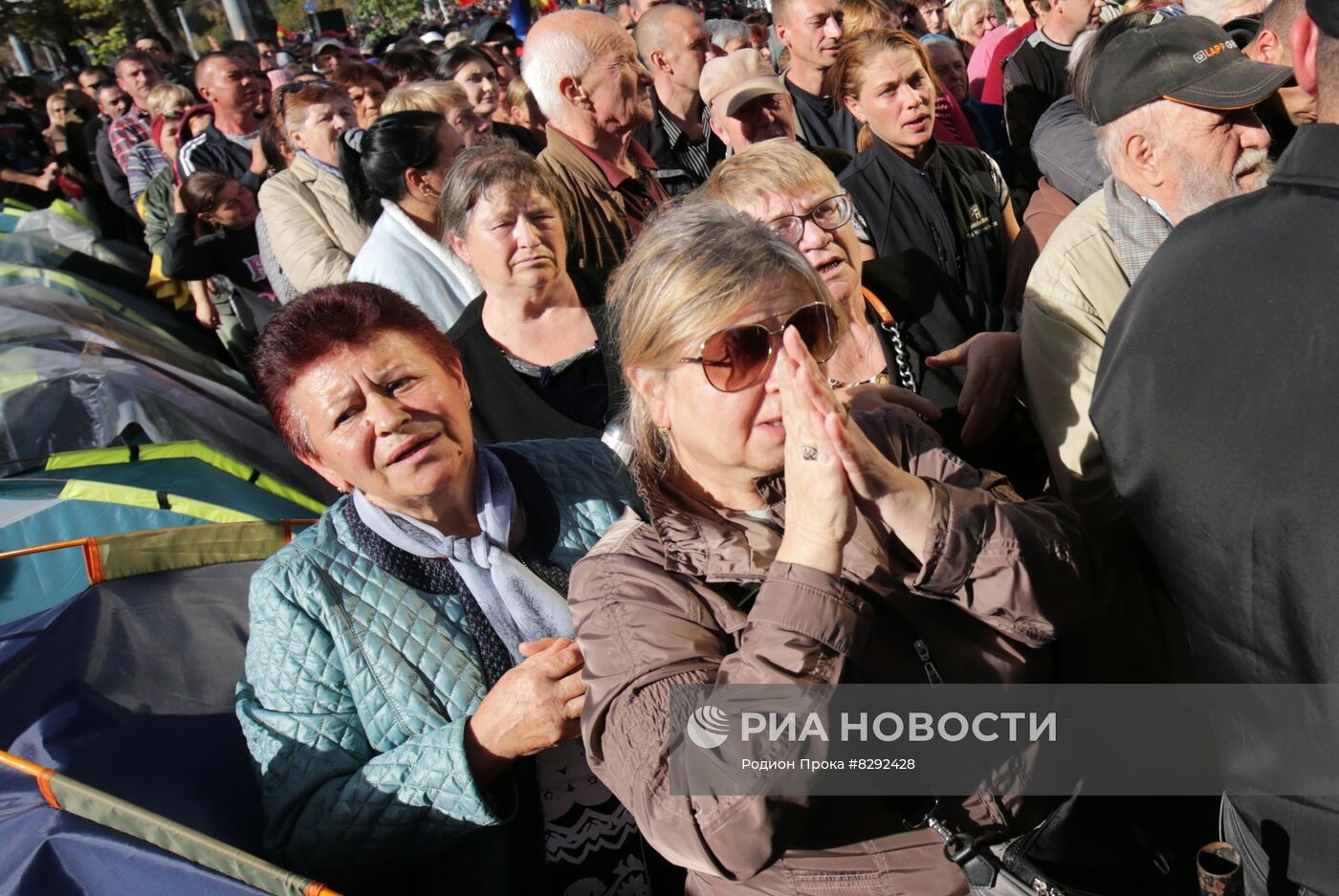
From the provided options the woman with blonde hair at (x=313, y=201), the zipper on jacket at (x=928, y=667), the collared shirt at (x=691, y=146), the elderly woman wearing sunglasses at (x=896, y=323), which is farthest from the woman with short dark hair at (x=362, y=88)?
Result: the zipper on jacket at (x=928, y=667)

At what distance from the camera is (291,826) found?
210 cm

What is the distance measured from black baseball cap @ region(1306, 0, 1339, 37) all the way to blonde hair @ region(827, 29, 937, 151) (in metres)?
2.68

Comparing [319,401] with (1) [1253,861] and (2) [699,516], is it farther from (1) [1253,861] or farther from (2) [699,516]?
(1) [1253,861]

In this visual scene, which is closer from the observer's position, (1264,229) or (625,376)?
(1264,229)

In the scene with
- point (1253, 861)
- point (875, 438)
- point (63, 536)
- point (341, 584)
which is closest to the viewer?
point (1253, 861)

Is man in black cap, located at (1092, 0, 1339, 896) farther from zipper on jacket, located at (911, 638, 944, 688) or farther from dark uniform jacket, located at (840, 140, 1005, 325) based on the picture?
dark uniform jacket, located at (840, 140, 1005, 325)

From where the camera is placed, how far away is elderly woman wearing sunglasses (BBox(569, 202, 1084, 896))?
5.19 feet

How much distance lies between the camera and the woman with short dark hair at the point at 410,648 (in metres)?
2.04

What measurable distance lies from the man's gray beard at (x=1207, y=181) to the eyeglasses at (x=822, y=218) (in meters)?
0.79

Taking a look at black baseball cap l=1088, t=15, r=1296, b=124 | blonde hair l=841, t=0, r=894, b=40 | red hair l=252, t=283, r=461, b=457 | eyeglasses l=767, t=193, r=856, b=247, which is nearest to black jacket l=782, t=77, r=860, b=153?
blonde hair l=841, t=0, r=894, b=40

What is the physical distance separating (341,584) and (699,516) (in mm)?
785

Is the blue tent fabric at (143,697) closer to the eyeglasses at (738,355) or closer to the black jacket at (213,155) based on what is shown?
the eyeglasses at (738,355)

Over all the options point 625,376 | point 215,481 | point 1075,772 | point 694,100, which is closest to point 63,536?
point 215,481

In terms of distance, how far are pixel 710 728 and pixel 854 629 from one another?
253mm
